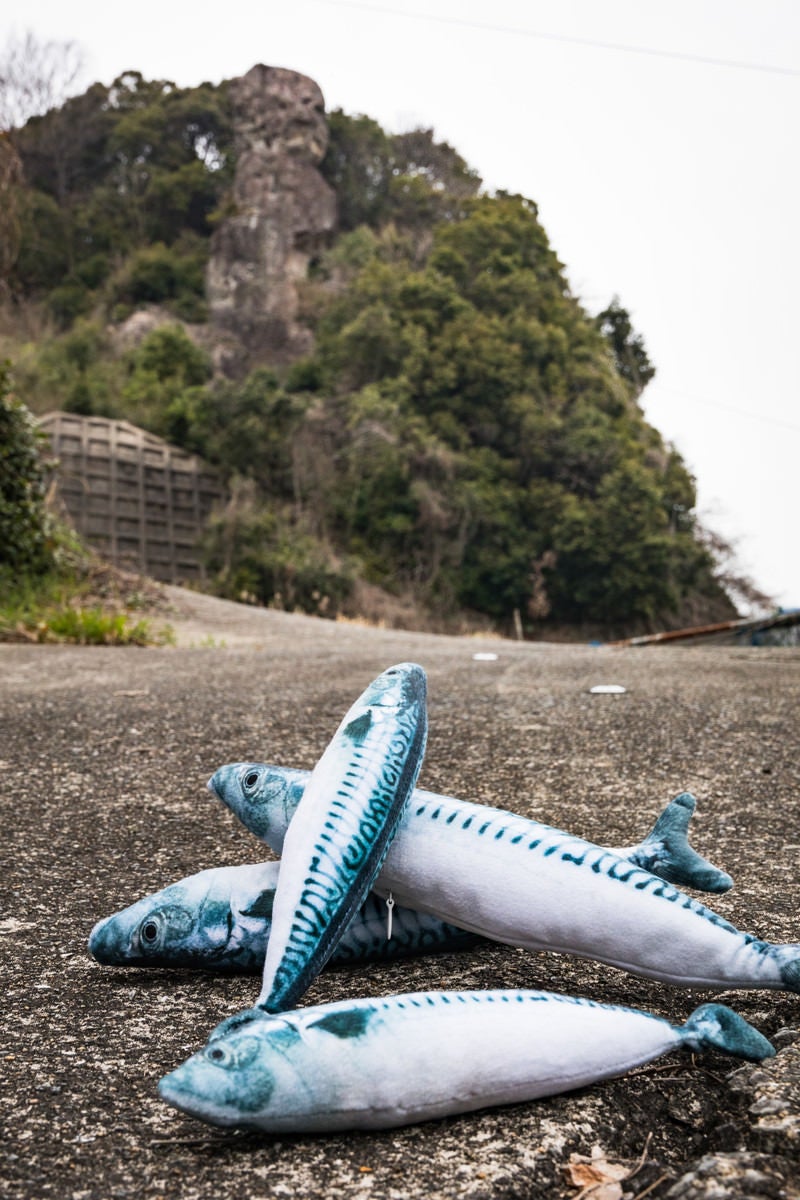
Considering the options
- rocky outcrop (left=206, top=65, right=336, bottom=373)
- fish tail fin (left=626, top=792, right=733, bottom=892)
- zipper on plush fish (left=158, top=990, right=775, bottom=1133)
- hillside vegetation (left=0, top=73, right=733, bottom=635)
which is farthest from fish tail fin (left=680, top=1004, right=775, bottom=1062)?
rocky outcrop (left=206, top=65, right=336, bottom=373)

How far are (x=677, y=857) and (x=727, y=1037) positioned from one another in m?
0.28

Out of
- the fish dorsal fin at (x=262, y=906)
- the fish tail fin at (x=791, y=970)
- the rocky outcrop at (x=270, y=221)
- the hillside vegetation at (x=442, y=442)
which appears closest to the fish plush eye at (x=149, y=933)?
the fish dorsal fin at (x=262, y=906)

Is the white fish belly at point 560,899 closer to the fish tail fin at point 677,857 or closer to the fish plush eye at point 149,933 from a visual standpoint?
the fish tail fin at point 677,857

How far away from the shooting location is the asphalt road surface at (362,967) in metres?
0.85

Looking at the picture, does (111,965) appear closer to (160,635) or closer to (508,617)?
(160,635)

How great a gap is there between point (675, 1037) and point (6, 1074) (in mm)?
682

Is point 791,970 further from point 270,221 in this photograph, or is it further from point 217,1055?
point 270,221

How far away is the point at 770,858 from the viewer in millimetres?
1771

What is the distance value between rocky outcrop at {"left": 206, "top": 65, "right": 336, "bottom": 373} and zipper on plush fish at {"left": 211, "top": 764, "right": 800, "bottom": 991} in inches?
907

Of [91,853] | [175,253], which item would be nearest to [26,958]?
[91,853]

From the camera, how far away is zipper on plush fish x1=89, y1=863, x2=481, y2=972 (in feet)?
3.87

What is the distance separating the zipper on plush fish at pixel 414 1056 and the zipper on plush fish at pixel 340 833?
0.09 m

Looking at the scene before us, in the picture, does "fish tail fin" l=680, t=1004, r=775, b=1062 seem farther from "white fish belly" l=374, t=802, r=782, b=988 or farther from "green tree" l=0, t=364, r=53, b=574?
"green tree" l=0, t=364, r=53, b=574

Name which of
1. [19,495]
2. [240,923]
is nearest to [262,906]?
[240,923]
